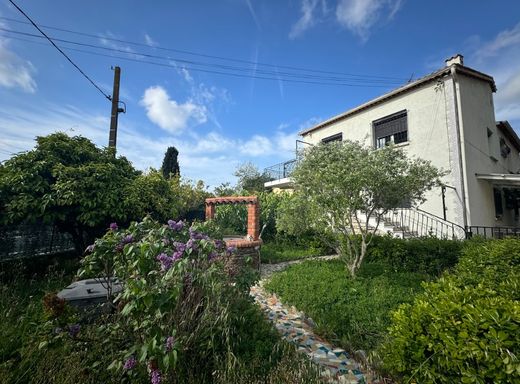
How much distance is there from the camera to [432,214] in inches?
397

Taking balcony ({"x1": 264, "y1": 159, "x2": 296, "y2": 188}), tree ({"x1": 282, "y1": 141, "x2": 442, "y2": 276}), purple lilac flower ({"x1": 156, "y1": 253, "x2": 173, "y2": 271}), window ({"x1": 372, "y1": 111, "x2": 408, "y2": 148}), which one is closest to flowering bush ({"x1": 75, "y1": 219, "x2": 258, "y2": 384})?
purple lilac flower ({"x1": 156, "y1": 253, "x2": 173, "y2": 271})

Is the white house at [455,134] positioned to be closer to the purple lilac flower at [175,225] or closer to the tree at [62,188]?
the tree at [62,188]

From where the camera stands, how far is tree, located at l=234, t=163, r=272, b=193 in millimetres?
22391

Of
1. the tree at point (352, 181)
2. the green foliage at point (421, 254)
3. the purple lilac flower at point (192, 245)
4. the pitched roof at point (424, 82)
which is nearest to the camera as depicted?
the purple lilac flower at point (192, 245)

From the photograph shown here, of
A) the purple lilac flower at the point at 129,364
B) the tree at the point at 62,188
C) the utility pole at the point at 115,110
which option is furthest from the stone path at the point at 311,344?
the utility pole at the point at 115,110

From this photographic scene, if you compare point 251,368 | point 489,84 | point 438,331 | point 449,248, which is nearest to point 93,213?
point 251,368

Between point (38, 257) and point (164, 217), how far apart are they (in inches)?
115

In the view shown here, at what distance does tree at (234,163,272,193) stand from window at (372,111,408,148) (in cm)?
1040

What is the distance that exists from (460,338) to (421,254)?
6.24 metres

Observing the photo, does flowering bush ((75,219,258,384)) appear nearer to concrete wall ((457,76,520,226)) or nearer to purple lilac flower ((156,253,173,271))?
purple lilac flower ((156,253,173,271))

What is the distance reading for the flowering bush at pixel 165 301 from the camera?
192 centimetres

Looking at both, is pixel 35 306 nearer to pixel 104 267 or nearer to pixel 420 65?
pixel 104 267

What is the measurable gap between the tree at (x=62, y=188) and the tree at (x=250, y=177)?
16018 millimetres

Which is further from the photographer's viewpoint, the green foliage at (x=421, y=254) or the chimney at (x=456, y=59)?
the chimney at (x=456, y=59)
